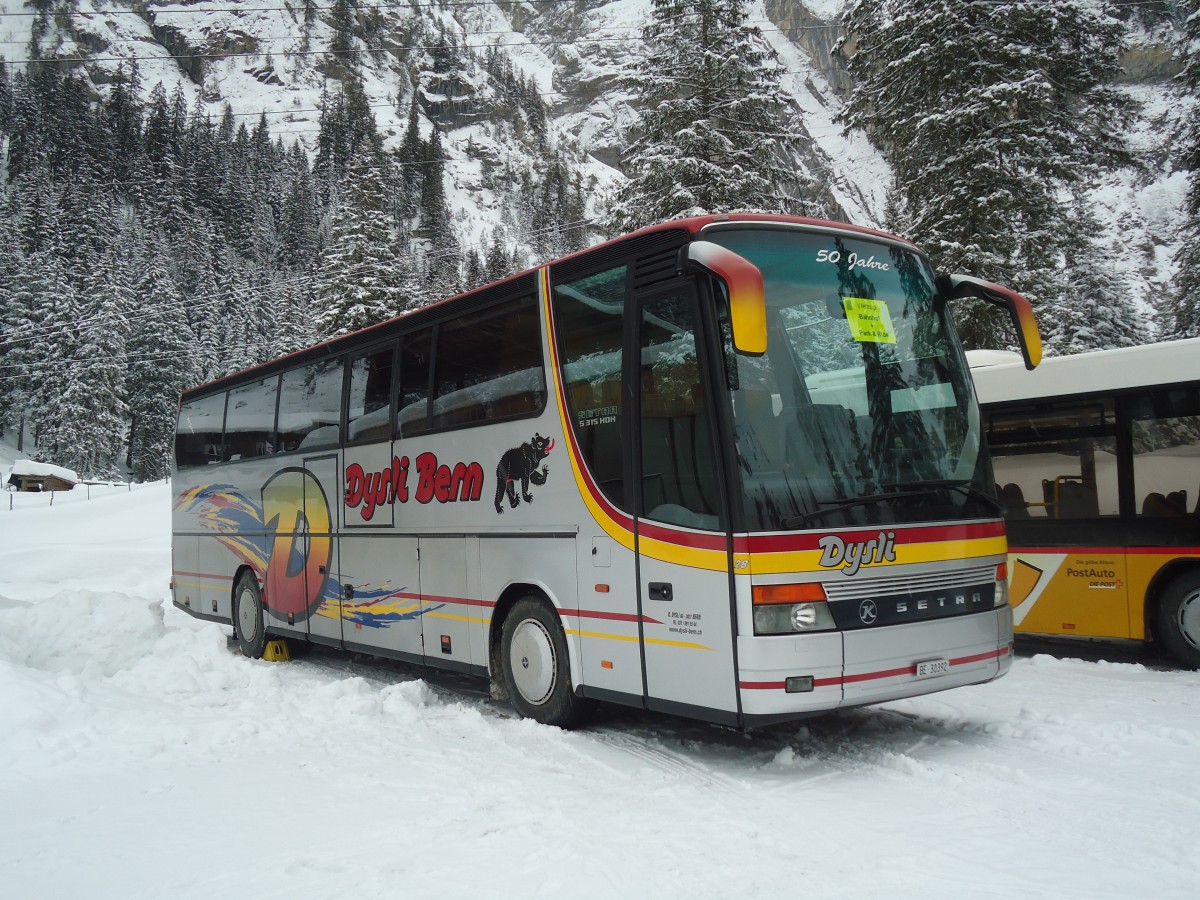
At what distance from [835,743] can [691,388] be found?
8.75 ft

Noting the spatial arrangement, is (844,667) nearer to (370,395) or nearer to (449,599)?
(449,599)

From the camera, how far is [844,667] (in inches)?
219

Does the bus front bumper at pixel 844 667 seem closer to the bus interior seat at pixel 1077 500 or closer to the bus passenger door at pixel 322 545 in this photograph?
the bus interior seat at pixel 1077 500

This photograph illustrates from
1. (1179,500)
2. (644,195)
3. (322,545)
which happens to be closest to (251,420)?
(322,545)

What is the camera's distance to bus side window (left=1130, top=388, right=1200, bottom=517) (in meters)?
9.02

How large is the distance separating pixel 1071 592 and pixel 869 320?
5.24m

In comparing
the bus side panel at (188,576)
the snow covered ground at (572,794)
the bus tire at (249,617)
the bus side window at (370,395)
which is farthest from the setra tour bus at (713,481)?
the bus side panel at (188,576)

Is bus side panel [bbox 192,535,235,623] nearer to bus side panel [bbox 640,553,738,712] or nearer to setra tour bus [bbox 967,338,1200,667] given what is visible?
bus side panel [bbox 640,553,738,712]

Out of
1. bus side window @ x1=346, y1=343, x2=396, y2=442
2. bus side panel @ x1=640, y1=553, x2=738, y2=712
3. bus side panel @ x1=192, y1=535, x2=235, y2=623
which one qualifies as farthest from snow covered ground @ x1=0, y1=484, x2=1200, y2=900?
bus side panel @ x1=192, y1=535, x2=235, y2=623

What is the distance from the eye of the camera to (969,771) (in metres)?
5.64

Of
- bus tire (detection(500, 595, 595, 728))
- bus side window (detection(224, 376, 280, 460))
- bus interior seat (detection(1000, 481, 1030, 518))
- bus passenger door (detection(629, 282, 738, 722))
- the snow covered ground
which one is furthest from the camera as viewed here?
bus side window (detection(224, 376, 280, 460))

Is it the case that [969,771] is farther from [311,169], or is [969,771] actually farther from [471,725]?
[311,169]

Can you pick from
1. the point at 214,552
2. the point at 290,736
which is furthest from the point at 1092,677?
the point at 214,552

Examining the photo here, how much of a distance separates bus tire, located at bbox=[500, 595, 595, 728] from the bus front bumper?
6.22 ft
